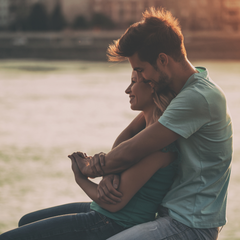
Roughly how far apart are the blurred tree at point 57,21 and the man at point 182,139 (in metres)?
60.7

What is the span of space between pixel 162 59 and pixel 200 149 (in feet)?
1.31

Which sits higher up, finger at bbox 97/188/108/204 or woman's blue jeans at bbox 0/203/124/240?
finger at bbox 97/188/108/204

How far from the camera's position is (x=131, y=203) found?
1599 mm

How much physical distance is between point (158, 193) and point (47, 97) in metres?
10.1

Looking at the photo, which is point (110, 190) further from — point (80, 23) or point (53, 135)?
point (80, 23)

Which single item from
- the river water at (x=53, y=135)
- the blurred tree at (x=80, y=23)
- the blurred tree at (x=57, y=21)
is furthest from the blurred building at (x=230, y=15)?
the river water at (x=53, y=135)

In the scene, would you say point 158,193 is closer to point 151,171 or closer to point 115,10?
point 151,171

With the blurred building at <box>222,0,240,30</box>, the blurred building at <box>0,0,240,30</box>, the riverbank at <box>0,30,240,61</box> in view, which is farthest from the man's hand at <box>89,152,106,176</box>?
the blurred building at <box>222,0,240,30</box>

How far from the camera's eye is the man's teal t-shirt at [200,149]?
146 centimetres

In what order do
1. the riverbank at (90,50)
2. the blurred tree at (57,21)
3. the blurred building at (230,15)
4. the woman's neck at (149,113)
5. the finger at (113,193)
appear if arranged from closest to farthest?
1. the finger at (113,193)
2. the woman's neck at (149,113)
3. the riverbank at (90,50)
4. the blurred tree at (57,21)
5. the blurred building at (230,15)

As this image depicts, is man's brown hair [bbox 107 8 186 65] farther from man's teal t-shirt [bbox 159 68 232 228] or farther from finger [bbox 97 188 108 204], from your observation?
finger [bbox 97 188 108 204]

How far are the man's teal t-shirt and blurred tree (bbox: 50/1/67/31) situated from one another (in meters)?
60.8

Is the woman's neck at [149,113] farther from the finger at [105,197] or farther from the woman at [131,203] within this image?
the finger at [105,197]

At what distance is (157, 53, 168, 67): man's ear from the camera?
153 cm
